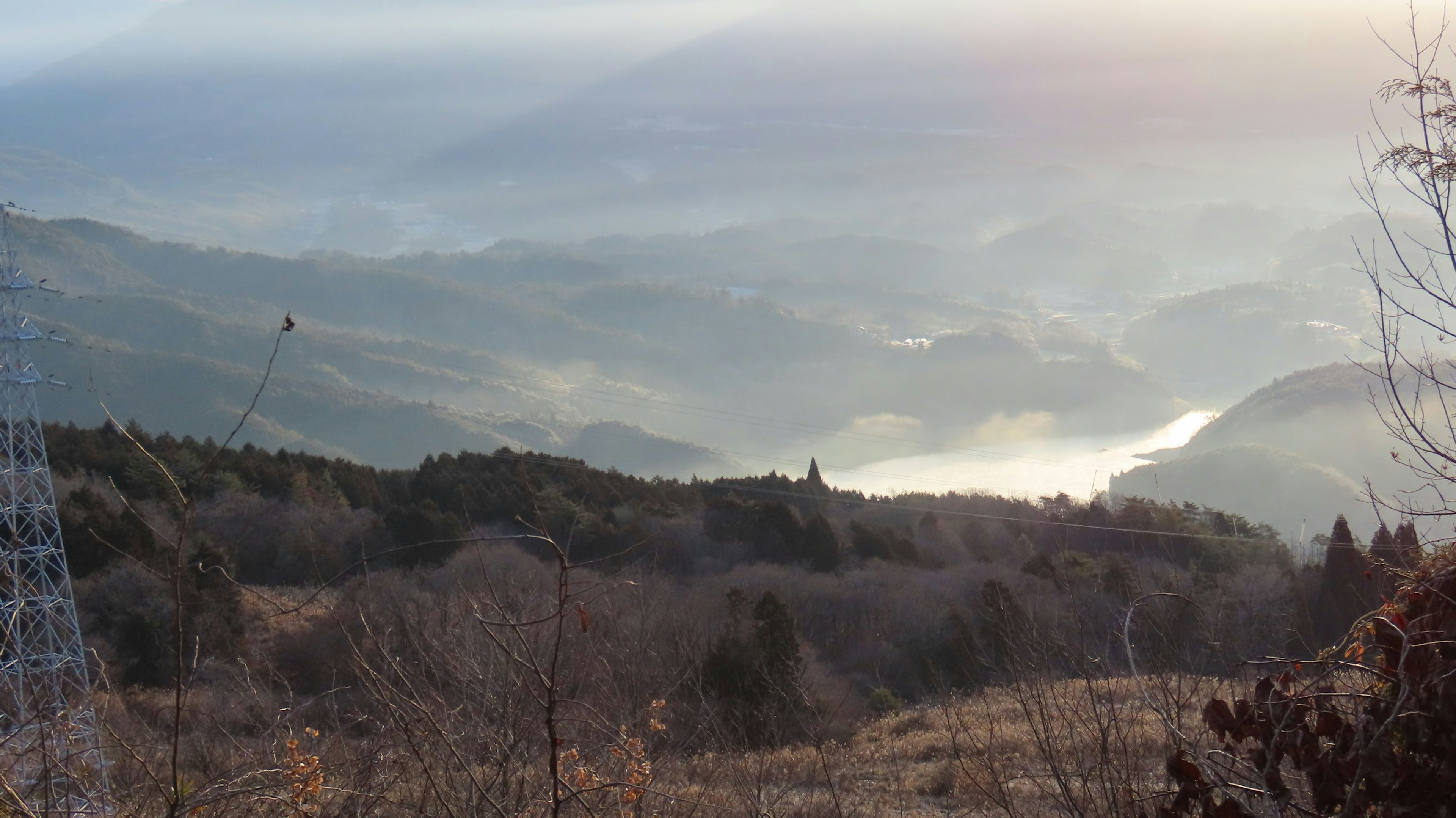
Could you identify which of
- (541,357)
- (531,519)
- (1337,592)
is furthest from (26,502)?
(541,357)

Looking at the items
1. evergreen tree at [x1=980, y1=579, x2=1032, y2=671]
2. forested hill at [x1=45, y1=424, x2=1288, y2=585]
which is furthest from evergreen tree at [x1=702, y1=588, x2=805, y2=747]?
forested hill at [x1=45, y1=424, x2=1288, y2=585]

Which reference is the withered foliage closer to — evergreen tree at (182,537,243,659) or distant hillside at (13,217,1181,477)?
evergreen tree at (182,537,243,659)

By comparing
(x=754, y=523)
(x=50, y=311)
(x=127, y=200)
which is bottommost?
(x=754, y=523)

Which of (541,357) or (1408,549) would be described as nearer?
(1408,549)

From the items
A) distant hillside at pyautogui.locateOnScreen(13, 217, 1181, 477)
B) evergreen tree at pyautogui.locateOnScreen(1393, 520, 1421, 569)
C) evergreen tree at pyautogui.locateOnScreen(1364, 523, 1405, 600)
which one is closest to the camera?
evergreen tree at pyautogui.locateOnScreen(1364, 523, 1405, 600)

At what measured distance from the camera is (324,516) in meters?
26.0

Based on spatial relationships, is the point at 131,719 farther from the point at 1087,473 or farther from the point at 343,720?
the point at 1087,473

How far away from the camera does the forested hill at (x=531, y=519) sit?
2303cm

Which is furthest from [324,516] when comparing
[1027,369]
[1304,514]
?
[1027,369]

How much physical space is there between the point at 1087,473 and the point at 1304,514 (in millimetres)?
22866

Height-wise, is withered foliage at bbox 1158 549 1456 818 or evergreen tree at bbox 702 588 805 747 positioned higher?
withered foliage at bbox 1158 549 1456 818

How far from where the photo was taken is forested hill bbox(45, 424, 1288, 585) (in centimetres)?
2303

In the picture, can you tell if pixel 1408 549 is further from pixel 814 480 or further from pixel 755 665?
pixel 814 480

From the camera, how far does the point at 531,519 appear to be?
22844 mm
